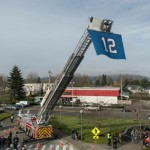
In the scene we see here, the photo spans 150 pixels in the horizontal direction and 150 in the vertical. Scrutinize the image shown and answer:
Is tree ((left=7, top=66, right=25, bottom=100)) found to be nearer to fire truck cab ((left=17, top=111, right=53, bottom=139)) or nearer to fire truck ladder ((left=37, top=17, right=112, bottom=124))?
fire truck cab ((left=17, top=111, right=53, bottom=139))

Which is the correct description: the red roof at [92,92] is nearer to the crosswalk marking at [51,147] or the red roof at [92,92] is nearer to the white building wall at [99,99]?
the white building wall at [99,99]

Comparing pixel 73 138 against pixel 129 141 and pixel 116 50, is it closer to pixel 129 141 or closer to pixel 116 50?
pixel 129 141

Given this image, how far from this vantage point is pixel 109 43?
25.1 metres

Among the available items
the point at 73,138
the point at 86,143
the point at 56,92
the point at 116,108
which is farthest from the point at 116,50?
the point at 116,108

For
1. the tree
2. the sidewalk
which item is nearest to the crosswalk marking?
the sidewalk

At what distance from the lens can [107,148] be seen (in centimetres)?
3186

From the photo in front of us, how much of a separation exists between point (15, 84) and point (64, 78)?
2518 inches

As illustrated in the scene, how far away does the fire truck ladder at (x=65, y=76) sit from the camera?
2828 centimetres

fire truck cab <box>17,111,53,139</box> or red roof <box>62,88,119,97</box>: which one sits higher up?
red roof <box>62,88,119,97</box>

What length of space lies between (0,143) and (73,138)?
28.7 feet

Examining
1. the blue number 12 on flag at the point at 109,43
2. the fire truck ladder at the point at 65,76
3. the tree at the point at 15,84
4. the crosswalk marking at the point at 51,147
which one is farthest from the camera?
the tree at the point at 15,84

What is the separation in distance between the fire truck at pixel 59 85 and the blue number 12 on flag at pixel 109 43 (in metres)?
1.03

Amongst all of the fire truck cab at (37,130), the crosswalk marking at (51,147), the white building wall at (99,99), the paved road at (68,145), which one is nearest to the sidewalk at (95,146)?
the paved road at (68,145)

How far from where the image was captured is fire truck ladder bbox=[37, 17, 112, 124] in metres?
28.3
